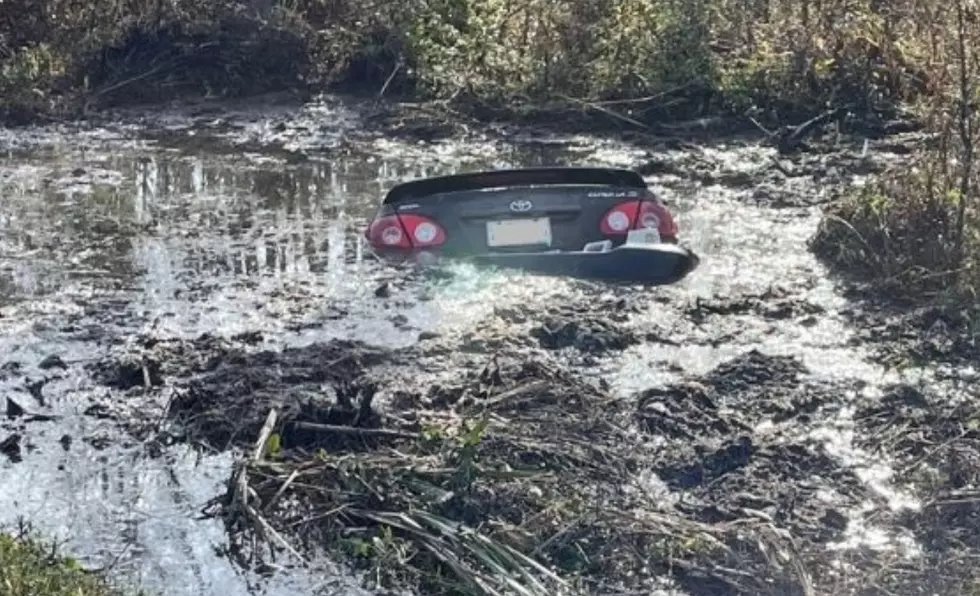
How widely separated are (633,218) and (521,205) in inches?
22.2

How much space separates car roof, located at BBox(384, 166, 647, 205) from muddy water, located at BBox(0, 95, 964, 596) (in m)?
0.44

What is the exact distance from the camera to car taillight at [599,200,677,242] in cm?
830

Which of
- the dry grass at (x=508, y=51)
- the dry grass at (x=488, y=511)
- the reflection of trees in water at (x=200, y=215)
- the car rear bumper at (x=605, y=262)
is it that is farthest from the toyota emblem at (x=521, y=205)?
the dry grass at (x=508, y=51)

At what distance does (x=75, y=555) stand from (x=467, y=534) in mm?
1300

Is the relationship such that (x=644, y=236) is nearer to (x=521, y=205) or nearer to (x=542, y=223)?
(x=542, y=223)

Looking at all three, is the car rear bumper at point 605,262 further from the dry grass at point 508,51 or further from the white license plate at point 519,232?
the dry grass at point 508,51

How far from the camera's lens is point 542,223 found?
8.31 metres

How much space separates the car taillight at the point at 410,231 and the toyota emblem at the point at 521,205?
1.24 ft

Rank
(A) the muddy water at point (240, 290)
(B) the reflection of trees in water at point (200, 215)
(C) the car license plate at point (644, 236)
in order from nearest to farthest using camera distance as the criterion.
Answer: (A) the muddy water at point (240, 290) < (C) the car license plate at point (644, 236) < (B) the reflection of trees in water at point (200, 215)

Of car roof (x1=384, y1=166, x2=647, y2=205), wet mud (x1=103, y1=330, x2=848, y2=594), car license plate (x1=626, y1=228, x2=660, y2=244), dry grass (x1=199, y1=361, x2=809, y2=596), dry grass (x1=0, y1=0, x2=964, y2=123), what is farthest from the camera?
dry grass (x1=0, y1=0, x2=964, y2=123)

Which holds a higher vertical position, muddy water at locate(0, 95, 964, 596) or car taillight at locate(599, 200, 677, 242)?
car taillight at locate(599, 200, 677, 242)

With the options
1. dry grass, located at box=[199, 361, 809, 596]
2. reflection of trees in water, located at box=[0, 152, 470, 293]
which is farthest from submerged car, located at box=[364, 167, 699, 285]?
dry grass, located at box=[199, 361, 809, 596]

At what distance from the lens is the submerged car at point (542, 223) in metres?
8.25

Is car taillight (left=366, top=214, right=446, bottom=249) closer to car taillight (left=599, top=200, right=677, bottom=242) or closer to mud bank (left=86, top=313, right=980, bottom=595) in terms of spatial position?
car taillight (left=599, top=200, right=677, bottom=242)
